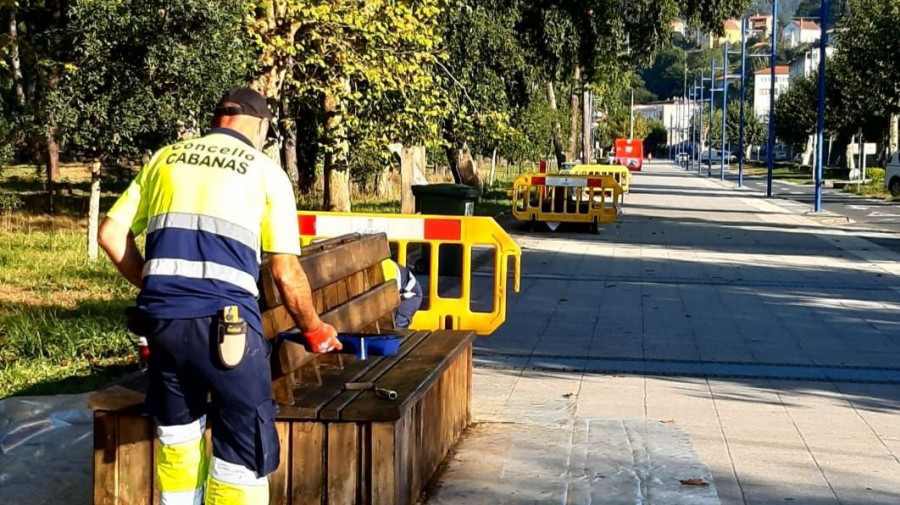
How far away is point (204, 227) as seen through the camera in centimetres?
409

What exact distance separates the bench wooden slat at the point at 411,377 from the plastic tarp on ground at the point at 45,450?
1405 millimetres

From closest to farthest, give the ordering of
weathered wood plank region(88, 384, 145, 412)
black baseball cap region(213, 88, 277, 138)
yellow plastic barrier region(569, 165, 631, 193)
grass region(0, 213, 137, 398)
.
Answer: black baseball cap region(213, 88, 277, 138) < weathered wood plank region(88, 384, 145, 412) < grass region(0, 213, 137, 398) < yellow plastic barrier region(569, 165, 631, 193)

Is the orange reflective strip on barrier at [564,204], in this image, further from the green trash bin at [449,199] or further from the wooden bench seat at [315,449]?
the wooden bench seat at [315,449]

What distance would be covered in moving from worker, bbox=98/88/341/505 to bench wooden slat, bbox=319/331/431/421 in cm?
63

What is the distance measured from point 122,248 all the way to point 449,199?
1128cm

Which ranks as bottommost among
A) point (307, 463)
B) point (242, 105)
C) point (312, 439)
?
point (307, 463)

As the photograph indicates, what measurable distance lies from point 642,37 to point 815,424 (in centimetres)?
1992

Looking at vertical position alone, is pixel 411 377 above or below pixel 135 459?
above

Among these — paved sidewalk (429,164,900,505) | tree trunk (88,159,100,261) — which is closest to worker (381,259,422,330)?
paved sidewalk (429,164,900,505)

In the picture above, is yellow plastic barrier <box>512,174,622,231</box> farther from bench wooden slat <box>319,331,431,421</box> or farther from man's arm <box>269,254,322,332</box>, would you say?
man's arm <box>269,254,322,332</box>

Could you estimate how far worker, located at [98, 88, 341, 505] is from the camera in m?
4.06

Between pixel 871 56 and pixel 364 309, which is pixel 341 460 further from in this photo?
pixel 871 56

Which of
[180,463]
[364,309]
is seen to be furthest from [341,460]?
[364,309]

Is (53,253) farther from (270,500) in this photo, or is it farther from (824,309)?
(270,500)
